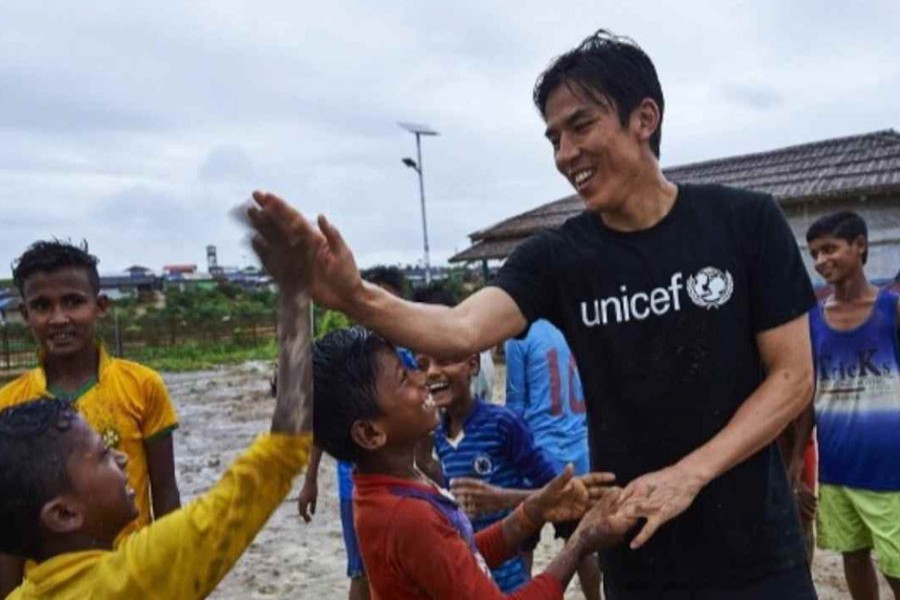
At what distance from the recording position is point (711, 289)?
1976mm

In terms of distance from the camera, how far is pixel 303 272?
65.1 inches

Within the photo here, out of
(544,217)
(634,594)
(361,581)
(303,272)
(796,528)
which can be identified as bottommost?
(361,581)

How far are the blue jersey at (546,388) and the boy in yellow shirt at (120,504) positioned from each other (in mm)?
2934

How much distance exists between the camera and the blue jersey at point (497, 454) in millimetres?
3232

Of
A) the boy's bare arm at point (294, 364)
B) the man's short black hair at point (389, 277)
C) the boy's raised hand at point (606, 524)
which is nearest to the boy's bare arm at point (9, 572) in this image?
the boy's bare arm at point (294, 364)

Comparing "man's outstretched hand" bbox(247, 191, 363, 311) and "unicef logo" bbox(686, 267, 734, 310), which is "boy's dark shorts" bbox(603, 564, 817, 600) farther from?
"man's outstretched hand" bbox(247, 191, 363, 311)

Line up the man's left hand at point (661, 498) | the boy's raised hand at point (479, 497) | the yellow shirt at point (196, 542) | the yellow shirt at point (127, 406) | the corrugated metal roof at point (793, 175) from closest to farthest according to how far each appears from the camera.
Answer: the yellow shirt at point (196, 542), the man's left hand at point (661, 498), the boy's raised hand at point (479, 497), the yellow shirt at point (127, 406), the corrugated metal roof at point (793, 175)

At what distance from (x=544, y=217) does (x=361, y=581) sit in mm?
16798

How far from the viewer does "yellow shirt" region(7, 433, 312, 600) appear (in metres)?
1.53

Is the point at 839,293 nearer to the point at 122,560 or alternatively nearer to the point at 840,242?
the point at 840,242

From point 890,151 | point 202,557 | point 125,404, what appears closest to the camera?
point 202,557

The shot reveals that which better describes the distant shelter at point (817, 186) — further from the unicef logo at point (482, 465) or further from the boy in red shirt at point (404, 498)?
the boy in red shirt at point (404, 498)

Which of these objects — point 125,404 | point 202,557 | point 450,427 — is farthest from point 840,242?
point 202,557

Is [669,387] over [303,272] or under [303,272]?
under
